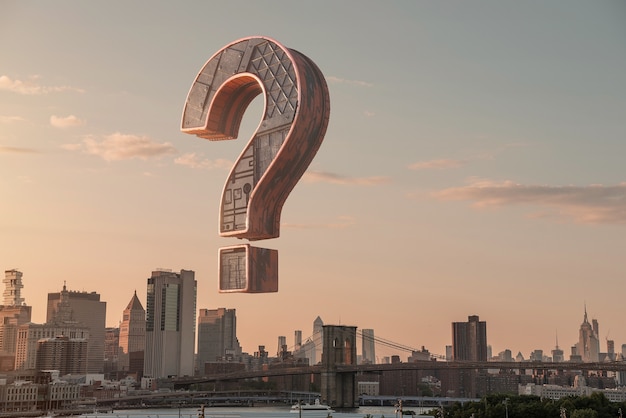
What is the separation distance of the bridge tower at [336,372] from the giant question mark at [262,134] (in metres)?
96.8

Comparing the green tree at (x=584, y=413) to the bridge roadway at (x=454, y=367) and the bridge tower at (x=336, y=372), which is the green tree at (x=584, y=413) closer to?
the bridge roadway at (x=454, y=367)

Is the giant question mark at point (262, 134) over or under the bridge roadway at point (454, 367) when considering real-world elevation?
over

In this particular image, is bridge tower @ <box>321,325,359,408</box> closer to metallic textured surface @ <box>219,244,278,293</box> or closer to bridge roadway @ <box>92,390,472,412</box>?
bridge roadway @ <box>92,390,472,412</box>

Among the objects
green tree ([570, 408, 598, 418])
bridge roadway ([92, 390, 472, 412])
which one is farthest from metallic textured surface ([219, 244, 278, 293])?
bridge roadway ([92, 390, 472, 412])

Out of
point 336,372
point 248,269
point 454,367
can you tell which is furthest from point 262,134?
point 336,372

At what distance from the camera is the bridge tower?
135000 mm

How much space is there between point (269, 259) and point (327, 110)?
663cm

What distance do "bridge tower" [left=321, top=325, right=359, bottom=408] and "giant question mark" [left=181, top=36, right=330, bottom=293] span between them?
96.8 meters

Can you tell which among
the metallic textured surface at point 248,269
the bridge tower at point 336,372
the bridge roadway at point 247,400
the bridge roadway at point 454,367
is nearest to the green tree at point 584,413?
the bridge roadway at point 454,367

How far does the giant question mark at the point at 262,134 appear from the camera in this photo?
117 feet

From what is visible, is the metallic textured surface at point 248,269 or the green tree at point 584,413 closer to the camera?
the metallic textured surface at point 248,269

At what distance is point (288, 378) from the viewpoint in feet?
636

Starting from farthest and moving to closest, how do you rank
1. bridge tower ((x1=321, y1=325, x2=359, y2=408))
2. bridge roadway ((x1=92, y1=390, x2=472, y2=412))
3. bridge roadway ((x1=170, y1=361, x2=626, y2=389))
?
bridge roadway ((x1=92, y1=390, x2=472, y2=412)) < bridge tower ((x1=321, y1=325, x2=359, y2=408)) < bridge roadway ((x1=170, y1=361, x2=626, y2=389))

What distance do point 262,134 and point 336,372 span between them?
102993mm
